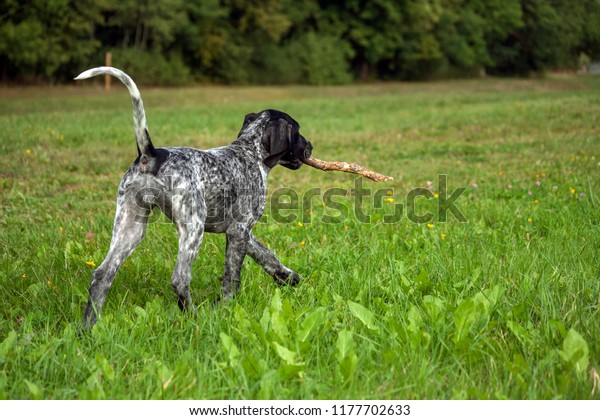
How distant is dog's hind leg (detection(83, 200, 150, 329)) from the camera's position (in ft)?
12.3

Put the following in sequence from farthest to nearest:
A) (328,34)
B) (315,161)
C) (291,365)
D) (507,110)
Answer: (328,34)
(507,110)
(315,161)
(291,365)

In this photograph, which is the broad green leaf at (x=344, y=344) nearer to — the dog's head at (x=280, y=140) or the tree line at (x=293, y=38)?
the dog's head at (x=280, y=140)

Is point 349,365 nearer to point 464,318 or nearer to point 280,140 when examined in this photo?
point 464,318

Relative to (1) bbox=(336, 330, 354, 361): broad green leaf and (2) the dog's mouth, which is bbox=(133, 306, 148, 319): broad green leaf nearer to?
(1) bbox=(336, 330, 354, 361): broad green leaf

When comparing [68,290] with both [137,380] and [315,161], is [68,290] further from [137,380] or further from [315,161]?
[315,161]

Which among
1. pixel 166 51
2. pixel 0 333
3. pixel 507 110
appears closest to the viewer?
pixel 0 333

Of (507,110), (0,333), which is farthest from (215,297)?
(507,110)

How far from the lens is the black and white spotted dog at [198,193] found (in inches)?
148

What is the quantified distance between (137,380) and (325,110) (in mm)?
20344

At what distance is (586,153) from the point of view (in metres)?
10.7

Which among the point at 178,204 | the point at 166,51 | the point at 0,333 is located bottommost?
the point at 0,333
